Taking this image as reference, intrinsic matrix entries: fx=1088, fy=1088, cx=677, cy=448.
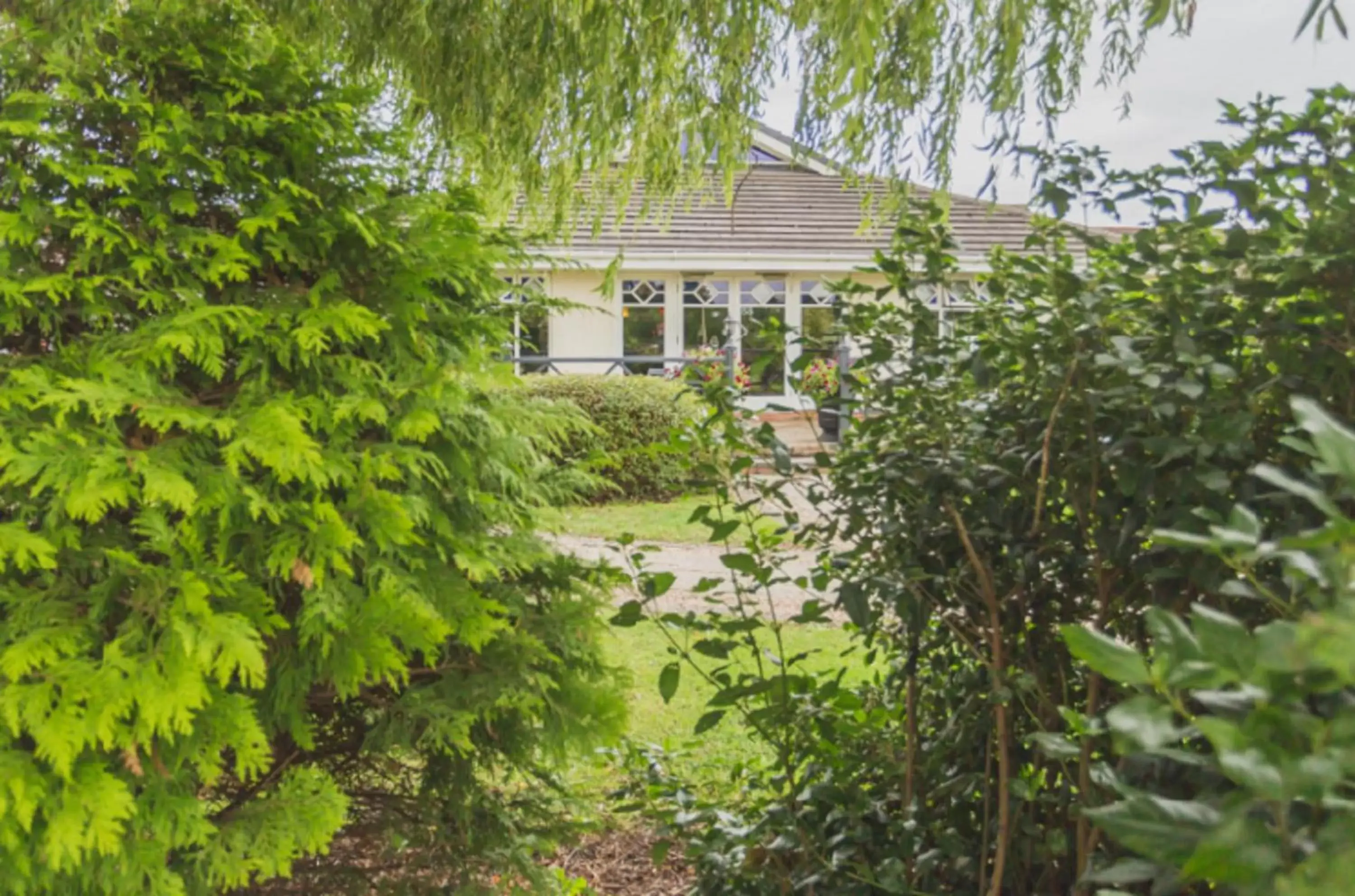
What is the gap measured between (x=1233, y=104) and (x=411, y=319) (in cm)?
158

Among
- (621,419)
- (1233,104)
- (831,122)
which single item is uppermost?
(831,122)

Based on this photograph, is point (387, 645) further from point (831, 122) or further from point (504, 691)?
point (831, 122)

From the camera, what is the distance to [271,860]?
2.01 m

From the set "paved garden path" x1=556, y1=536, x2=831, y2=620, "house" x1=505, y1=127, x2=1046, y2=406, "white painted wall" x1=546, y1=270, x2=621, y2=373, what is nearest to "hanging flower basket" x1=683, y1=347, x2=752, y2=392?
"paved garden path" x1=556, y1=536, x2=831, y2=620

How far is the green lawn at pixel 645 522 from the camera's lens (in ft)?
30.0

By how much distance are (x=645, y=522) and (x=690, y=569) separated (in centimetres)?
174

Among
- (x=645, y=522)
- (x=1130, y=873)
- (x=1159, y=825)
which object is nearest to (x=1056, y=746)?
(x=1130, y=873)

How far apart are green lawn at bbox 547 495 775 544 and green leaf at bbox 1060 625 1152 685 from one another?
7.67 metres

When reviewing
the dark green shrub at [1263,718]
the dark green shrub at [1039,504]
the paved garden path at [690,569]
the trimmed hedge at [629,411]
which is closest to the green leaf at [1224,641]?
the dark green shrub at [1263,718]

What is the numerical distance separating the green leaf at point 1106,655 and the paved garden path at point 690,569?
19.0 feet

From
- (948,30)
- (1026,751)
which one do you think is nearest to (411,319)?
(1026,751)

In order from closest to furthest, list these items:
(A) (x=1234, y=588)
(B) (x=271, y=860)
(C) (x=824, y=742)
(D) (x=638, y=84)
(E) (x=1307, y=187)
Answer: (A) (x=1234, y=588), (E) (x=1307, y=187), (B) (x=271, y=860), (C) (x=824, y=742), (D) (x=638, y=84)

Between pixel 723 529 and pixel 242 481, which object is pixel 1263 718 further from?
pixel 242 481

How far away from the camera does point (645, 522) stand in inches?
383
